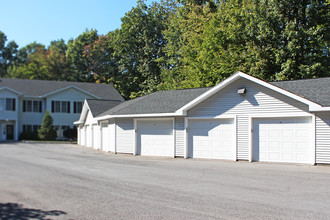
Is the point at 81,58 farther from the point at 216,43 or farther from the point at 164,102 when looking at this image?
the point at 164,102

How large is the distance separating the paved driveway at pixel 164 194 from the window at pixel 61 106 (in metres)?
30.0

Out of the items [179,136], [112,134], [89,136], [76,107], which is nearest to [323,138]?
[179,136]

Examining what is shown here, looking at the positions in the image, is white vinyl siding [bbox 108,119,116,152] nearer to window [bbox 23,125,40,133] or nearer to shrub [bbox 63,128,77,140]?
shrub [bbox 63,128,77,140]

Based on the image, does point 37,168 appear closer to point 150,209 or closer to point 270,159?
point 150,209

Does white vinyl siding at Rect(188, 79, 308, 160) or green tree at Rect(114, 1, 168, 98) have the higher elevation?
green tree at Rect(114, 1, 168, 98)

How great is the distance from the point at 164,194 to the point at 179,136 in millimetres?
10570

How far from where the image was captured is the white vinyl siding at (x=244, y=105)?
15.7 metres

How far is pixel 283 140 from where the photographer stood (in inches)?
619

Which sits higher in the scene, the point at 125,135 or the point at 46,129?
the point at 125,135

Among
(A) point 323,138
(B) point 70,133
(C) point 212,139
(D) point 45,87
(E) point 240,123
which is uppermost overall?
(D) point 45,87

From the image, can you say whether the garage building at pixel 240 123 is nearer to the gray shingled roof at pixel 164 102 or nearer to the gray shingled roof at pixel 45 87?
the gray shingled roof at pixel 164 102

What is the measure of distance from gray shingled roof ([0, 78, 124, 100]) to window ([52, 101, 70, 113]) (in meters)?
1.80

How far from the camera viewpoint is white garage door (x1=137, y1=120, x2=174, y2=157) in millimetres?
19484

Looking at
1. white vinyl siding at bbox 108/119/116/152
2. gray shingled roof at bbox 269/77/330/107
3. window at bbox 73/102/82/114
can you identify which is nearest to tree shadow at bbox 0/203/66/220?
gray shingled roof at bbox 269/77/330/107
